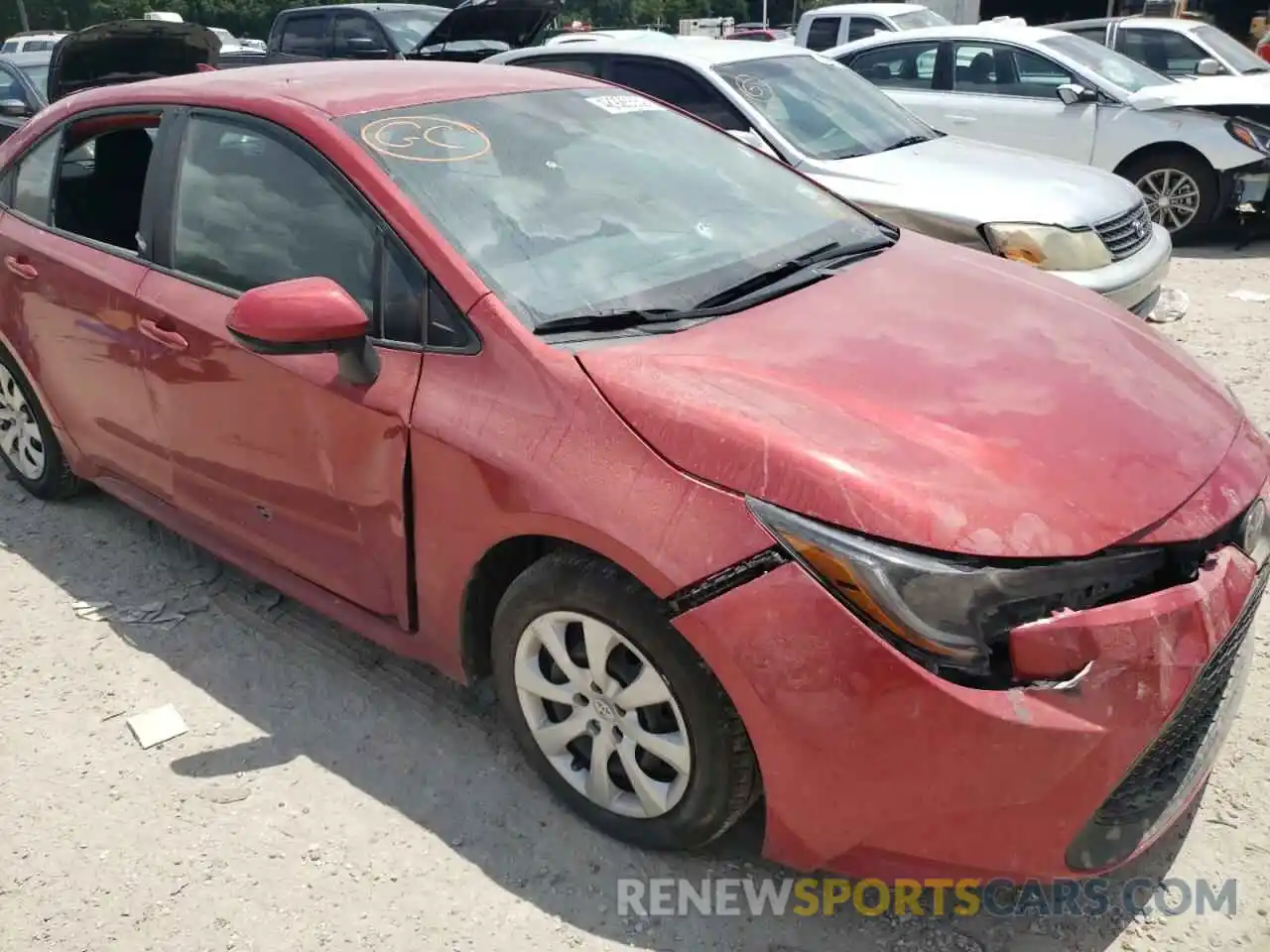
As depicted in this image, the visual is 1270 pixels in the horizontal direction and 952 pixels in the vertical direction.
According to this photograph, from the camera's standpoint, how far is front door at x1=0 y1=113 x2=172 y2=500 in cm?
325

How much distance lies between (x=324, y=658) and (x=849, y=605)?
1854mm

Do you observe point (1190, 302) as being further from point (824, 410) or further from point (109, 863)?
point (109, 863)

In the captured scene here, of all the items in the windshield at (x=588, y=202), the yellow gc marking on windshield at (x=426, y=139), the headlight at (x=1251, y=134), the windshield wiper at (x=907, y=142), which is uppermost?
Answer: the yellow gc marking on windshield at (x=426, y=139)

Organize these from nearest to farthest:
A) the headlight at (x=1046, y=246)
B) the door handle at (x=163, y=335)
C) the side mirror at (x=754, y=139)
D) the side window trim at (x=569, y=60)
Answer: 1. the door handle at (x=163, y=335)
2. the headlight at (x=1046, y=246)
3. the side mirror at (x=754, y=139)
4. the side window trim at (x=569, y=60)

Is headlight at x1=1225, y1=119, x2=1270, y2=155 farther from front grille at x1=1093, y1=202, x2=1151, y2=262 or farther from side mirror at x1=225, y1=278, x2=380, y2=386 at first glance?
side mirror at x1=225, y1=278, x2=380, y2=386

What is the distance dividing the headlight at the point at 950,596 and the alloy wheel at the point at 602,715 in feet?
1.55

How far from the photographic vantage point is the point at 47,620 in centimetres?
339

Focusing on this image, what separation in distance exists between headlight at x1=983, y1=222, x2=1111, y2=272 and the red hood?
2509 millimetres

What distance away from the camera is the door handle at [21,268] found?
142 inches

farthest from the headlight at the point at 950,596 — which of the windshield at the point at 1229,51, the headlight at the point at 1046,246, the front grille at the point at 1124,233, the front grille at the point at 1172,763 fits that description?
the windshield at the point at 1229,51

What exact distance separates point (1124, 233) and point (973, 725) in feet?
14.2

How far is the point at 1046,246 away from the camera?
5.04 m

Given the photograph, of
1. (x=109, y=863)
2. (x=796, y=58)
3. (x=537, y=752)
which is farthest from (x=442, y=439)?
(x=796, y=58)

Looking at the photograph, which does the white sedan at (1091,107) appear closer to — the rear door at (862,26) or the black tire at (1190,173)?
the black tire at (1190,173)
